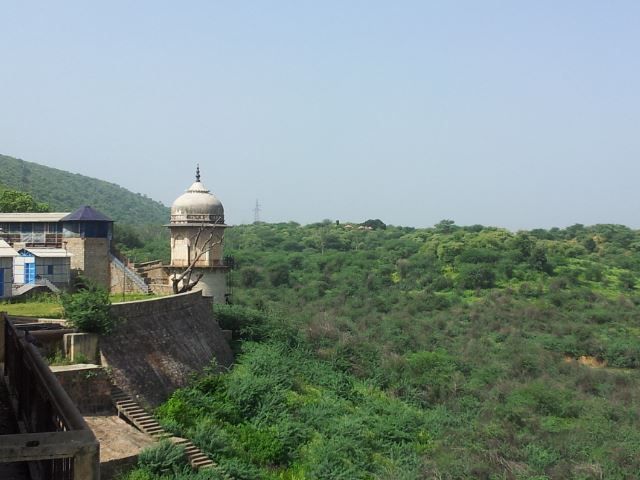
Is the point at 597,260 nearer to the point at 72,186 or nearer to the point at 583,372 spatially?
the point at 583,372

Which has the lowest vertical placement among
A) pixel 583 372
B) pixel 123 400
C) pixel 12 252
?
pixel 583 372

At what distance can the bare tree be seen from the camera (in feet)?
97.5

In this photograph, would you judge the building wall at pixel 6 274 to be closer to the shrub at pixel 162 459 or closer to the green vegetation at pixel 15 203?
the shrub at pixel 162 459

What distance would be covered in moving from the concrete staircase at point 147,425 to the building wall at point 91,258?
13.4 meters

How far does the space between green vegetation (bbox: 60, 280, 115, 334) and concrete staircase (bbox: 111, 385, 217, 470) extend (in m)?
1.74

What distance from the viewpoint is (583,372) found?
42.1m

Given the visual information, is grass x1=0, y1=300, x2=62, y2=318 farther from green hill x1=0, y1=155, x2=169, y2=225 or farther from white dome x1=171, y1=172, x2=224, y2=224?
green hill x1=0, y1=155, x2=169, y2=225

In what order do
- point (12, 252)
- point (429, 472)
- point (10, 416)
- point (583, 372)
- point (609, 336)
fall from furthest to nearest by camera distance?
point (609, 336)
point (583, 372)
point (12, 252)
point (429, 472)
point (10, 416)

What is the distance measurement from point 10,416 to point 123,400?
41.3 ft

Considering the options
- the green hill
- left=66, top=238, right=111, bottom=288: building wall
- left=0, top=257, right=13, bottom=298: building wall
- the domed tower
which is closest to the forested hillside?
the domed tower

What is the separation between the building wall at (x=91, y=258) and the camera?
1292 inches

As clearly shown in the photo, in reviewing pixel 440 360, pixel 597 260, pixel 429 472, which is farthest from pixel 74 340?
pixel 597 260

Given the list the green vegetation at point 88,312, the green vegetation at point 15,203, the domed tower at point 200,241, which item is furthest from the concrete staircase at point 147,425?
the green vegetation at point 15,203

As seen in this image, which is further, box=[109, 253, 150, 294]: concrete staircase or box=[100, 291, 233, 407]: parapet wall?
box=[109, 253, 150, 294]: concrete staircase
